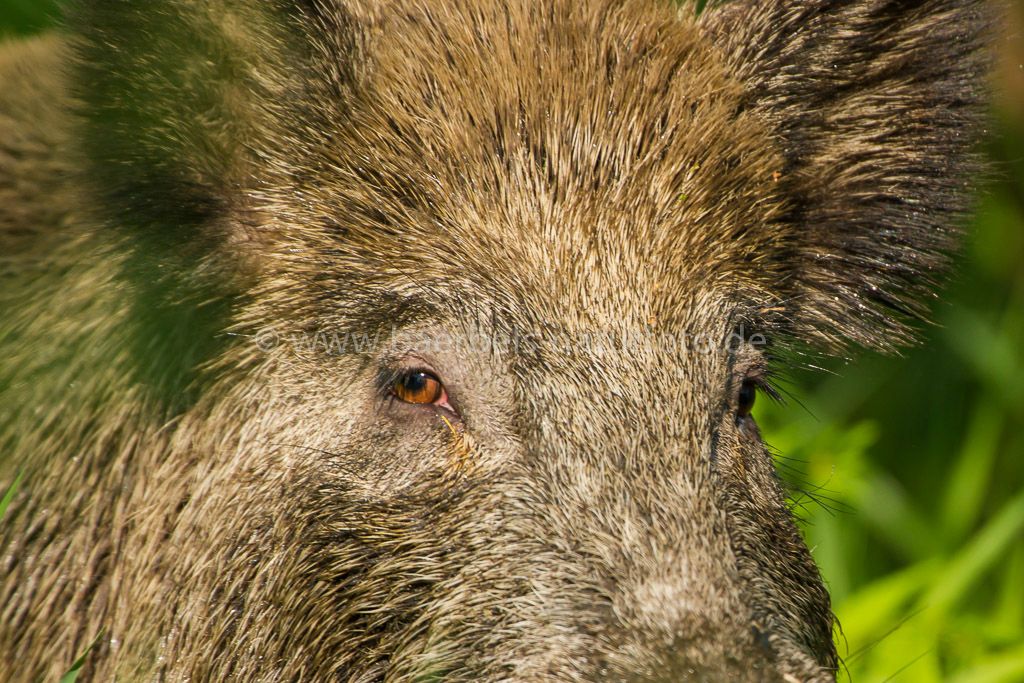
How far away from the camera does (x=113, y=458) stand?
3.77m

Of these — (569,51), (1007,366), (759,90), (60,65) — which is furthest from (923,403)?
(60,65)

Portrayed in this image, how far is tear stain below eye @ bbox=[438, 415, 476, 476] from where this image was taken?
11.2ft

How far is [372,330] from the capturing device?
3590 mm

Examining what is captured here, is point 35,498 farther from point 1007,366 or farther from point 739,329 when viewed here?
point 1007,366

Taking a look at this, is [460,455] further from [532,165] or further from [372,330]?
[532,165]

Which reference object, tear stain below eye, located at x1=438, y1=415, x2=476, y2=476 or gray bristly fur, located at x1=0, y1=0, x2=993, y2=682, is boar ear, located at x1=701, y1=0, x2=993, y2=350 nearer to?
gray bristly fur, located at x1=0, y1=0, x2=993, y2=682

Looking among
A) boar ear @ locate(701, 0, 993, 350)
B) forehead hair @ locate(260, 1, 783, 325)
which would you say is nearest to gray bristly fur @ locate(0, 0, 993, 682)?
forehead hair @ locate(260, 1, 783, 325)

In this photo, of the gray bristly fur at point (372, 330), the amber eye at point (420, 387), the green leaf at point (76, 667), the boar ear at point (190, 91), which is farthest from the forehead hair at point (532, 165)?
the green leaf at point (76, 667)

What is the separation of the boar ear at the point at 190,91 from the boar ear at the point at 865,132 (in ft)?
4.29

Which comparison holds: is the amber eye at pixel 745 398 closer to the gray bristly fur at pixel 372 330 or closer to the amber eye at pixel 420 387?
the gray bristly fur at pixel 372 330

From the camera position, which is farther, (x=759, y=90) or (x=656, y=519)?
(x=759, y=90)

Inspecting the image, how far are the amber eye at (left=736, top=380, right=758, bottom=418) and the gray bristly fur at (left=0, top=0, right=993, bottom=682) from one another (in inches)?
1.5

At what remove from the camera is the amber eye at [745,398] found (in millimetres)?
3840

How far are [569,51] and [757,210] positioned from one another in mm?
723
